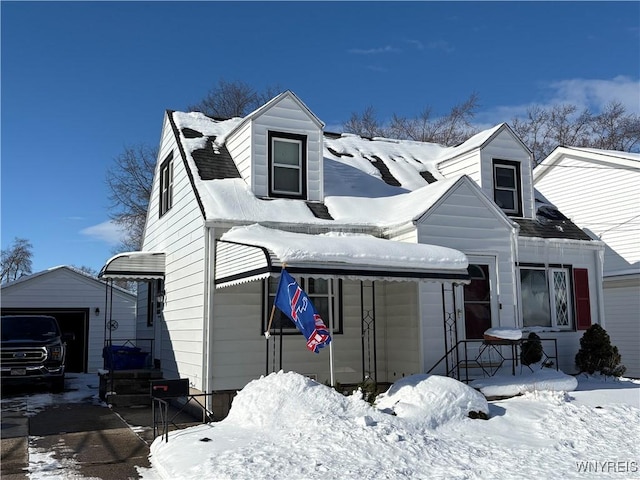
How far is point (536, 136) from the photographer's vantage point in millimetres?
33500

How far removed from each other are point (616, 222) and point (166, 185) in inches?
515

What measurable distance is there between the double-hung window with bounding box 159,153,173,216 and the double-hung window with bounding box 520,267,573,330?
8.38 meters

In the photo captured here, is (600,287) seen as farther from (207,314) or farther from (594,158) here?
(207,314)

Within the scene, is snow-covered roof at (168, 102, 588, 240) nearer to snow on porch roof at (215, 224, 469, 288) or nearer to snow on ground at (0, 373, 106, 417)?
snow on porch roof at (215, 224, 469, 288)

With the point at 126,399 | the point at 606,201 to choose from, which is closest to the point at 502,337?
the point at 126,399

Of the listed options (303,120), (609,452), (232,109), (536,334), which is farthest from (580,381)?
(232,109)

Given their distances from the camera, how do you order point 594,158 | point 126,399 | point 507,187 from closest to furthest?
1. point 126,399
2. point 507,187
3. point 594,158

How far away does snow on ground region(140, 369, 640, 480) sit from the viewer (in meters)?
6.95

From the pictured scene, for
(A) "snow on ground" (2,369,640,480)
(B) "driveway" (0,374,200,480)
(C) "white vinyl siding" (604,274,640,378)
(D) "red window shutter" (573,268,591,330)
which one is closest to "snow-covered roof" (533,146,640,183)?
(C) "white vinyl siding" (604,274,640,378)

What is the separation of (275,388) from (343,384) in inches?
132

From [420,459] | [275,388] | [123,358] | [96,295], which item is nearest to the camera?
[420,459]

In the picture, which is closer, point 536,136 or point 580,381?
point 580,381

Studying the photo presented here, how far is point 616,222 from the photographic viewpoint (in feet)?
60.5

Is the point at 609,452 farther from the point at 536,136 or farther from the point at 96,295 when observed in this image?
the point at 536,136
